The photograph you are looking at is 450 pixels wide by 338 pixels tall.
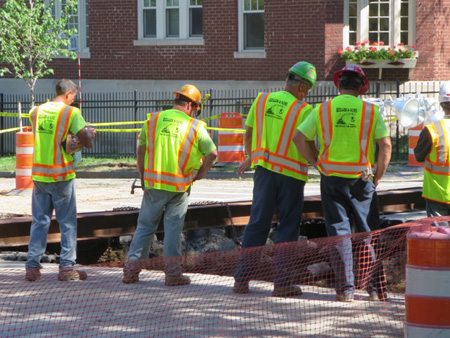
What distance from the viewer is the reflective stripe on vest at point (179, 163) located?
8258mm

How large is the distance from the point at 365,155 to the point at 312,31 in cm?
1656

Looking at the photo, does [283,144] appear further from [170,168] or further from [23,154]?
[23,154]

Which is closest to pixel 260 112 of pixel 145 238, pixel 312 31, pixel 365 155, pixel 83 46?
pixel 365 155

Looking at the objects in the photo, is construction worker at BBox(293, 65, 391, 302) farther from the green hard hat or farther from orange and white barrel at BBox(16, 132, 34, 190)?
orange and white barrel at BBox(16, 132, 34, 190)

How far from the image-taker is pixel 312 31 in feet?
78.2

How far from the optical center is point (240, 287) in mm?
7898

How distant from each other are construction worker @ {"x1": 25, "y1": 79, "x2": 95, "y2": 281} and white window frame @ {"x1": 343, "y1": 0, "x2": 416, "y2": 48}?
53.2 feet

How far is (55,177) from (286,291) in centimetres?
239

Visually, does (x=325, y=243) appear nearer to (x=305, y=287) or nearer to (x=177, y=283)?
(x=305, y=287)

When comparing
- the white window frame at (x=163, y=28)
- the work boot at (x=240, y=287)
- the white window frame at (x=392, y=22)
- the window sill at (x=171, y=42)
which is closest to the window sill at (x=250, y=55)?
the window sill at (x=171, y=42)

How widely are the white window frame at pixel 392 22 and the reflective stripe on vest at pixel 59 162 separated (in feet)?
53.2

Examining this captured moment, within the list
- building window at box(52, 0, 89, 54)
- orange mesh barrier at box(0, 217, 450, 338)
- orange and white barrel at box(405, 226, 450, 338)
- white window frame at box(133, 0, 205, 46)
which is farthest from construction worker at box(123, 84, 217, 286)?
building window at box(52, 0, 89, 54)

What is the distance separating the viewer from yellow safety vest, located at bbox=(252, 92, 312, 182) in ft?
26.1

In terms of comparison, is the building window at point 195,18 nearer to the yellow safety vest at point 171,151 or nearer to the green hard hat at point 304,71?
the yellow safety vest at point 171,151
